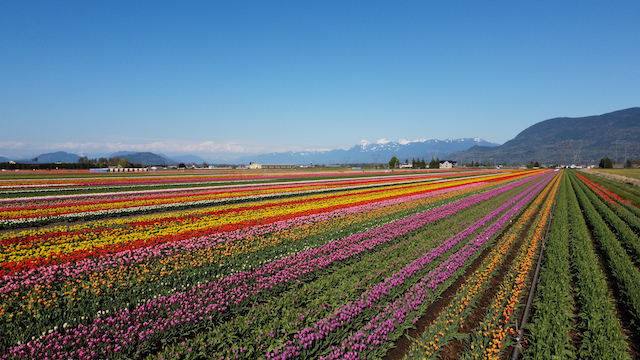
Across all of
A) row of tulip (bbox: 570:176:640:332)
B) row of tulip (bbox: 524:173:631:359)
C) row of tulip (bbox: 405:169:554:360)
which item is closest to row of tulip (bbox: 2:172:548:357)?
row of tulip (bbox: 405:169:554:360)

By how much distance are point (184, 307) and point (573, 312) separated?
32.0 feet

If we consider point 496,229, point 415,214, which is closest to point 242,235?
point 415,214

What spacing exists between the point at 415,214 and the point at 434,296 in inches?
454

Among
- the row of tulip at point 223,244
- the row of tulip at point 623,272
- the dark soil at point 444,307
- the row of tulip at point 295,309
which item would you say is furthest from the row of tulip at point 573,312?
the row of tulip at point 223,244

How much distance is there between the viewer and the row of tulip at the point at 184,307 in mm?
5629

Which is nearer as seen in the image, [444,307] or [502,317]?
[502,317]

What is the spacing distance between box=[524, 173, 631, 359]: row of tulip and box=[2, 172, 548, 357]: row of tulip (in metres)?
5.90

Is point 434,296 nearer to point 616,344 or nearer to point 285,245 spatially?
point 616,344

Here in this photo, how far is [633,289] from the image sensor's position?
8.03m

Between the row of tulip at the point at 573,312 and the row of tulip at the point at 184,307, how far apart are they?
5.90 metres

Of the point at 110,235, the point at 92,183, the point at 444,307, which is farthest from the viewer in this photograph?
the point at 92,183

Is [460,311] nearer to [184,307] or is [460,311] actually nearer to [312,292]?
[312,292]

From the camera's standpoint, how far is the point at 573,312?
7.48 metres

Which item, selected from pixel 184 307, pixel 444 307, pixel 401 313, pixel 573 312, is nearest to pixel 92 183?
pixel 184 307
